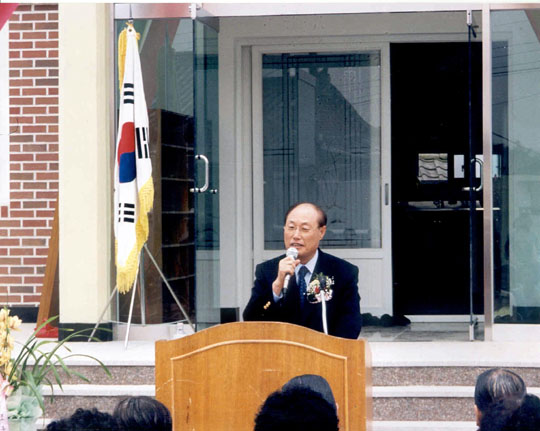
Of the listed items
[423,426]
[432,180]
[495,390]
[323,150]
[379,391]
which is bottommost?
[423,426]

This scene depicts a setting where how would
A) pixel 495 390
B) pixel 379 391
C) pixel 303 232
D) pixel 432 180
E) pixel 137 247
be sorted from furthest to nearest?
pixel 432 180 → pixel 137 247 → pixel 379 391 → pixel 303 232 → pixel 495 390

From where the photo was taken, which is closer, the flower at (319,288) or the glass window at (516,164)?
the flower at (319,288)

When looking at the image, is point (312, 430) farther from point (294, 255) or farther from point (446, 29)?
point (446, 29)

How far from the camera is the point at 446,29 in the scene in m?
6.47

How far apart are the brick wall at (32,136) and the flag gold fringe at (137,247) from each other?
4.67 ft

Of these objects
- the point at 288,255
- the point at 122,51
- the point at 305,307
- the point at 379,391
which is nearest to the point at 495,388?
the point at 288,255

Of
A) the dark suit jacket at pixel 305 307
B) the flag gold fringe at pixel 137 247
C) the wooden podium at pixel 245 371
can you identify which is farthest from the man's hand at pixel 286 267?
the flag gold fringe at pixel 137 247

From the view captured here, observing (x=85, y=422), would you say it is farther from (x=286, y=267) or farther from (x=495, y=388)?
(x=286, y=267)

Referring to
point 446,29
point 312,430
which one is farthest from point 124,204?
point 312,430

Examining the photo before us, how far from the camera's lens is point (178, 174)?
583 cm

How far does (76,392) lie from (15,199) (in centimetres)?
224

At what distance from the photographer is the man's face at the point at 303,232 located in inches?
160

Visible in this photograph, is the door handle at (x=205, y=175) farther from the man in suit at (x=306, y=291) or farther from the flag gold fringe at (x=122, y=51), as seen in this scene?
the man in suit at (x=306, y=291)

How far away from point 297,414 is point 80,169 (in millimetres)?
3699
